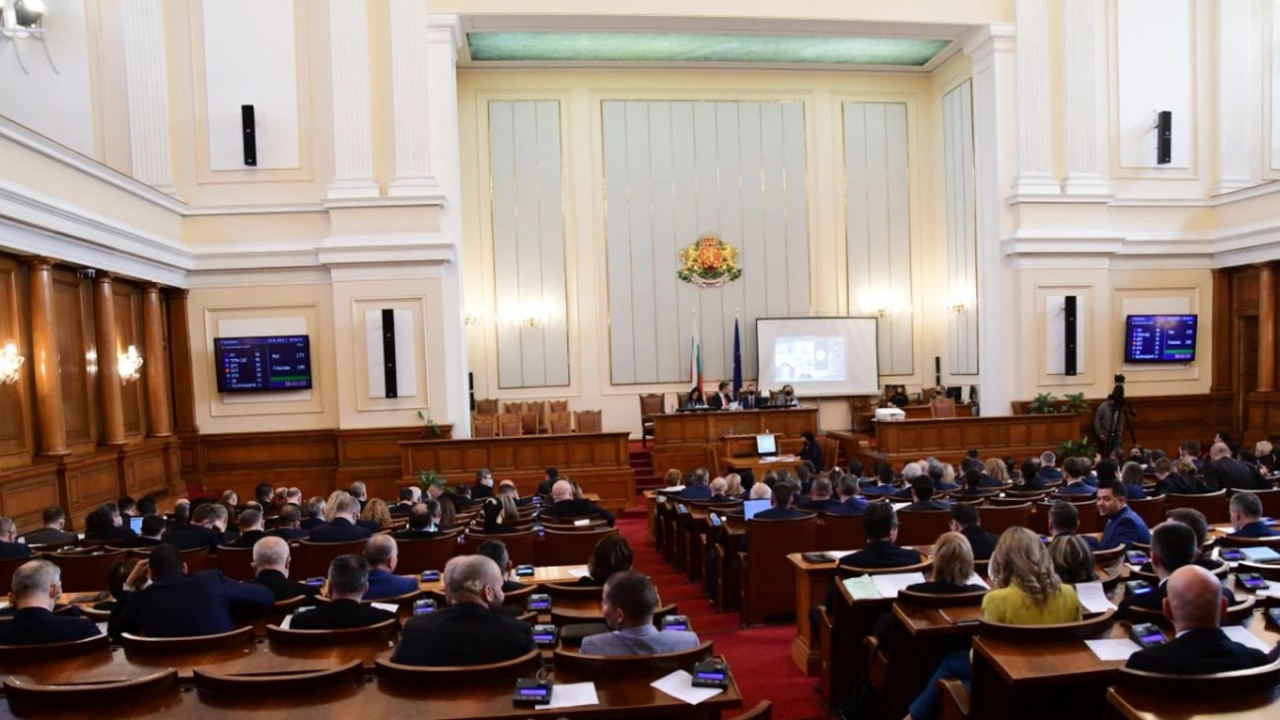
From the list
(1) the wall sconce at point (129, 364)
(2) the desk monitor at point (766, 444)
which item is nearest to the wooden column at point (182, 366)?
(1) the wall sconce at point (129, 364)

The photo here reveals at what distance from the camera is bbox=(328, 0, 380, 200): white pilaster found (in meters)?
12.4

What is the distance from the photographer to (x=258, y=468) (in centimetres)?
1263

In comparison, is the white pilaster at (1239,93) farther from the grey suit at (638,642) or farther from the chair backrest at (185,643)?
the chair backrest at (185,643)

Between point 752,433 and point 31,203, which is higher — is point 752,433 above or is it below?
below

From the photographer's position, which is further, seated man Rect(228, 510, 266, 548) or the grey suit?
seated man Rect(228, 510, 266, 548)

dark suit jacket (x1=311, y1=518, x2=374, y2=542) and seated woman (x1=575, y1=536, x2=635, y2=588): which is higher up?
seated woman (x1=575, y1=536, x2=635, y2=588)

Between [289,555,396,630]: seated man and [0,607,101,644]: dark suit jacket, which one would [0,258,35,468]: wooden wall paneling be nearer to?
[0,607,101,644]: dark suit jacket

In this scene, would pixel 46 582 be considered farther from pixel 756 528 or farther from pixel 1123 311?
pixel 1123 311

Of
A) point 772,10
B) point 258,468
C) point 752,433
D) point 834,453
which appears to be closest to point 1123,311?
point 834,453

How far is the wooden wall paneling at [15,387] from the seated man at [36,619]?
5.99 m

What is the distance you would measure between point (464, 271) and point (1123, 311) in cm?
1166

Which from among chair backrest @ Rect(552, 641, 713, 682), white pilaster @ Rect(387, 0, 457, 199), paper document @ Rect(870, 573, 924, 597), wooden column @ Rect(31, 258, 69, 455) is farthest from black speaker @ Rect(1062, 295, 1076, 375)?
wooden column @ Rect(31, 258, 69, 455)

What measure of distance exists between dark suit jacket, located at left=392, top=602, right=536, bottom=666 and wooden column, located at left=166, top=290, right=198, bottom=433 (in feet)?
35.7

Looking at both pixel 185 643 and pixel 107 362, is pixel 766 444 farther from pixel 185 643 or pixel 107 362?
pixel 185 643
